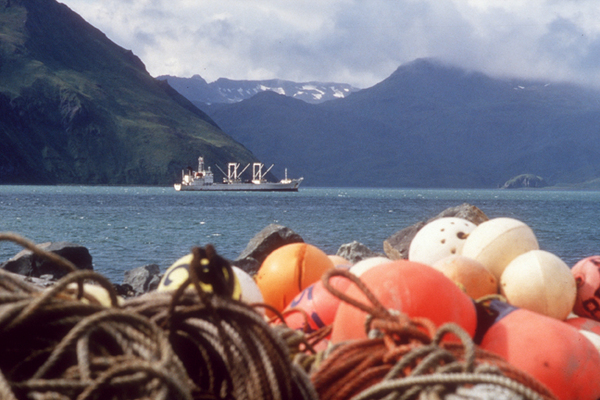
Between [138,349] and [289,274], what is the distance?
158 inches

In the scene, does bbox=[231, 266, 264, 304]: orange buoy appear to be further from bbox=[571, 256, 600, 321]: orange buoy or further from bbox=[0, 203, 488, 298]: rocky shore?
bbox=[0, 203, 488, 298]: rocky shore

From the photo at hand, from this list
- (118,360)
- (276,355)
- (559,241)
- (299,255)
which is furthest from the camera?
(559,241)

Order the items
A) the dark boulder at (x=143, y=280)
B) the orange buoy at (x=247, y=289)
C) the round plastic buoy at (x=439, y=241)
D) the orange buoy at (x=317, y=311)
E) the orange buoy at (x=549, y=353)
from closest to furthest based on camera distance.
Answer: the orange buoy at (x=549, y=353) → the orange buoy at (x=317, y=311) → the orange buoy at (x=247, y=289) → the round plastic buoy at (x=439, y=241) → the dark boulder at (x=143, y=280)

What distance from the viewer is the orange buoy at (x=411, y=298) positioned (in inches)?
142

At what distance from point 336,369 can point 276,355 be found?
639mm

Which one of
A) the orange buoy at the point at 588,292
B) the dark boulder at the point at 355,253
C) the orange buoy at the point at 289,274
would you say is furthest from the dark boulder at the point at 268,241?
the orange buoy at the point at 588,292

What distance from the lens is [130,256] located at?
28234 mm

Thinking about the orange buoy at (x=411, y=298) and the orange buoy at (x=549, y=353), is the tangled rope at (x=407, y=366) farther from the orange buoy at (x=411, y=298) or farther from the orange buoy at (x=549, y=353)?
the orange buoy at (x=549, y=353)

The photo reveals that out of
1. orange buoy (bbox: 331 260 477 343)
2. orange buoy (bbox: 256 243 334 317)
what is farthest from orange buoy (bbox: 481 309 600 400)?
orange buoy (bbox: 256 243 334 317)

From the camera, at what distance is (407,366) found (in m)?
2.75

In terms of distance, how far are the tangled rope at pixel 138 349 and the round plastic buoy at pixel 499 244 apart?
13.4ft

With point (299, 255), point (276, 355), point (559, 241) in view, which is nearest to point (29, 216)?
point (559, 241)

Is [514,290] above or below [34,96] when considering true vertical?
below

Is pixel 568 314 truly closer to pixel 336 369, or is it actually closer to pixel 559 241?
pixel 336 369
